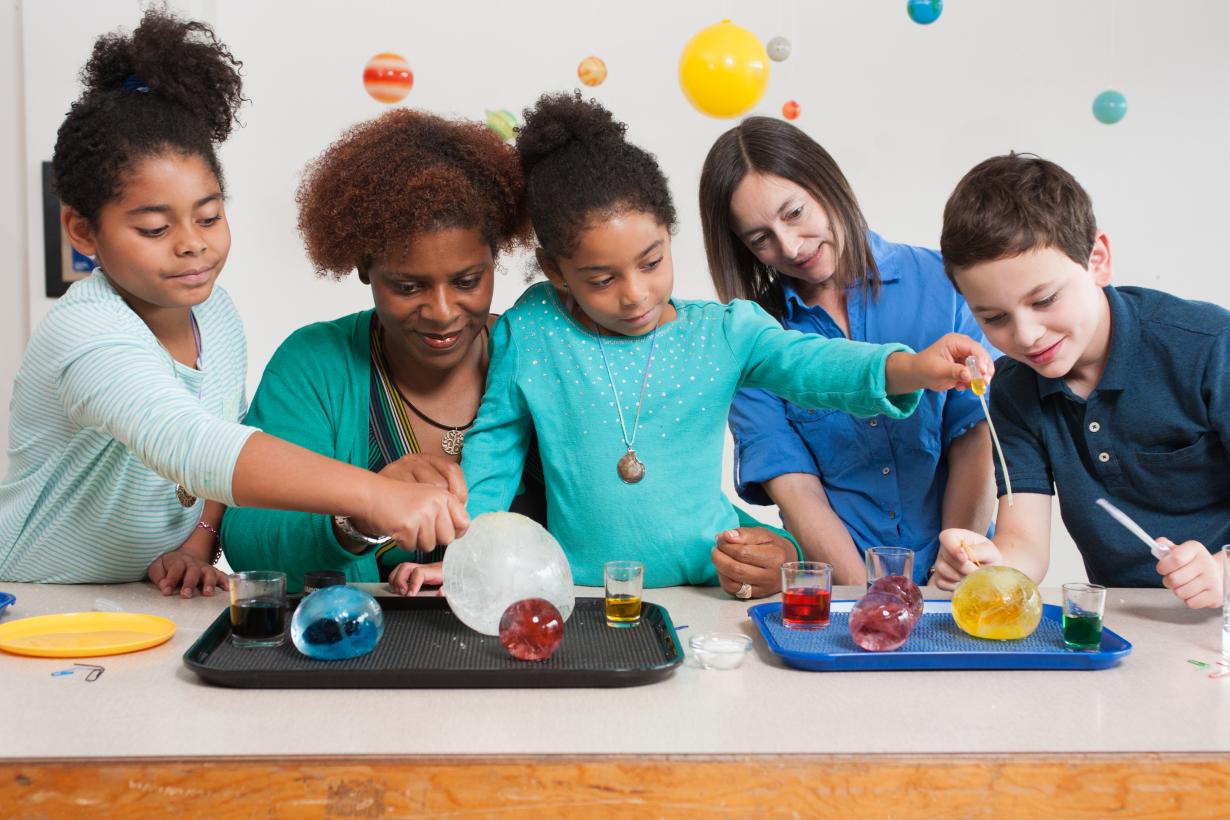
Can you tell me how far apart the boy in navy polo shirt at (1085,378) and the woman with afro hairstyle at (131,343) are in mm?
1029

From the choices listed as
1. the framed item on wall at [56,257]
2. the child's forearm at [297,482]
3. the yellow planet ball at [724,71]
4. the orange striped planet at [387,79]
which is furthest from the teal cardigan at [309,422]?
the framed item on wall at [56,257]

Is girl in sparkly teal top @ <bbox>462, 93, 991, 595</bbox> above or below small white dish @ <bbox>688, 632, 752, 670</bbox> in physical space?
above

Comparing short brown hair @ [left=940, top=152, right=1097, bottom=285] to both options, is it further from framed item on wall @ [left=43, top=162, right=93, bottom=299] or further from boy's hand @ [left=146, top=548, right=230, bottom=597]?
framed item on wall @ [left=43, top=162, right=93, bottom=299]

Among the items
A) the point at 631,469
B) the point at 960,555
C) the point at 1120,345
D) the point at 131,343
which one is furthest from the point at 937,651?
the point at 131,343

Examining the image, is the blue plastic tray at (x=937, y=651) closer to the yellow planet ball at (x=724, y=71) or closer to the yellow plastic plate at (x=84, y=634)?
the yellow plastic plate at (x=84, y=634)

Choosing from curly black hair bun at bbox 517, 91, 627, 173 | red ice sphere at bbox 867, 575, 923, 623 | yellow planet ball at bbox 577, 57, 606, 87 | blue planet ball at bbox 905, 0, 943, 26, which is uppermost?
blue planet ball at bbox 905, 0, 943, 26

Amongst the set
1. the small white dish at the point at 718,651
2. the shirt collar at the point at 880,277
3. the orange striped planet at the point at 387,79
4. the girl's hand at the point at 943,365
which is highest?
the orange striped planet at the point at 387,79

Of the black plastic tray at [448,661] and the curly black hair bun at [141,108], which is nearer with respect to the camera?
the black plastic tray at [448,661]

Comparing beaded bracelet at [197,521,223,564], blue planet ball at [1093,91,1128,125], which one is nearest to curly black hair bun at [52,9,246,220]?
beaded bracelet at [197,521,223,564]

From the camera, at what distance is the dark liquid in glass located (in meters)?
1.27

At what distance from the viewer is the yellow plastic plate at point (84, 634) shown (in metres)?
1.28

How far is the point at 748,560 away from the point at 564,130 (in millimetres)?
689

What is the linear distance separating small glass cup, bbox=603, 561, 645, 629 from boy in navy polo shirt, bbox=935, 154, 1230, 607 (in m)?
0.45

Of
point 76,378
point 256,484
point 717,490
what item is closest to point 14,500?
point 76,378
